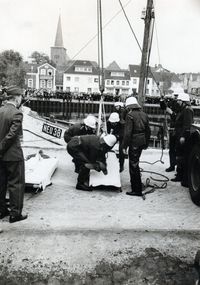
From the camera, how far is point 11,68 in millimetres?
65750

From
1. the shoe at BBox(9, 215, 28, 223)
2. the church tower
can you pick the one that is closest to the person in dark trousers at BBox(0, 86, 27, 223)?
the shoe at BBox(9, 215, 28, 223)

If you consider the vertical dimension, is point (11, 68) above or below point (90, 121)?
above

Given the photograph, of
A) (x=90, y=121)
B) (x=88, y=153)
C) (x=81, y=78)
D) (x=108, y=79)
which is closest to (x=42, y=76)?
(x=81, y=78)

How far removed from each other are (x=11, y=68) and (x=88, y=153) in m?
62.3

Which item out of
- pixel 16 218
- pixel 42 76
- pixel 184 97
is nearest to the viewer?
pixel 16 218

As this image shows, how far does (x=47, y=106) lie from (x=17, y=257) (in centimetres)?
4498

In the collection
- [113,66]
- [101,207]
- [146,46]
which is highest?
[113,66]

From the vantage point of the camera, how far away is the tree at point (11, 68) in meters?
64.4

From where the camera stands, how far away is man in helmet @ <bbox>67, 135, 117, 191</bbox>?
22.1 feet

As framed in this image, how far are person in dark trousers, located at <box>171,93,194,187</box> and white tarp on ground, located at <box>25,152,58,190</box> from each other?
8.27 ft

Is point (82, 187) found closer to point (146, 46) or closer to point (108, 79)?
point (146, 46)

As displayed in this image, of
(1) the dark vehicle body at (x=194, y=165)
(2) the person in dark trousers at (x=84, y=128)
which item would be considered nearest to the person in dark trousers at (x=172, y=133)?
(1) the dark vehicle body at (x=194, y=165)

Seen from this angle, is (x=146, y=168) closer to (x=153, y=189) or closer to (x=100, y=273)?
(x=153, y=189)

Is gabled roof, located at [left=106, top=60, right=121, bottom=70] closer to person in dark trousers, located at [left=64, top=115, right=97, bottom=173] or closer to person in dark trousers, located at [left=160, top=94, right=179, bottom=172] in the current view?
person in dark trousers, located at [left=160, top=94, right=179, bottom=172]
